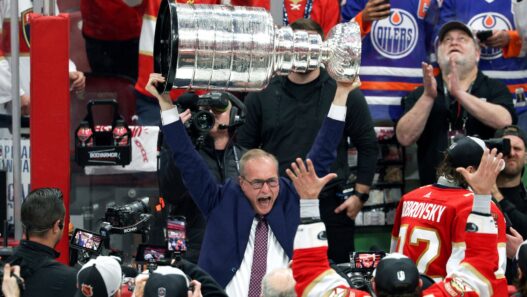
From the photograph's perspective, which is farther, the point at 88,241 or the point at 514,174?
the point at 514,174

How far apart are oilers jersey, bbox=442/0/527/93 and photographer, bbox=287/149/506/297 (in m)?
4.00

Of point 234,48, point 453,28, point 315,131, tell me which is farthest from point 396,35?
point 234,48

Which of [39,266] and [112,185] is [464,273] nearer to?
[39,266]

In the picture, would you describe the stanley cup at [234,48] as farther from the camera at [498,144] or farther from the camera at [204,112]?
the camera at [498,144]

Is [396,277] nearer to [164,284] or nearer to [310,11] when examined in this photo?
[164,284]

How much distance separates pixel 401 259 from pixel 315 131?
3289mm

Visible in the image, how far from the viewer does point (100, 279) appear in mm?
5637

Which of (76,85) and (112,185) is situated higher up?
(76,85)

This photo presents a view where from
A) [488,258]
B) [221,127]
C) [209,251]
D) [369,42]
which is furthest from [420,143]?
[488,258]

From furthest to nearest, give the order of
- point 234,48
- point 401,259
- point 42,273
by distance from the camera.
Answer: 1. point 234,48
2. point 42,273
3. point 401,259

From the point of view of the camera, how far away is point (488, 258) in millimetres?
5598

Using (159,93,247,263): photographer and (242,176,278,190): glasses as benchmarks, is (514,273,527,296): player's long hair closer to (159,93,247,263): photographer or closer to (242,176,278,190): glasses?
(242,176,278,190): glasses

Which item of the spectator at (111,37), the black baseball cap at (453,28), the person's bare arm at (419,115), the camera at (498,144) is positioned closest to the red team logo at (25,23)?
the spectator at (111,37)

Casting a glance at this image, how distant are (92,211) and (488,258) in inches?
159
